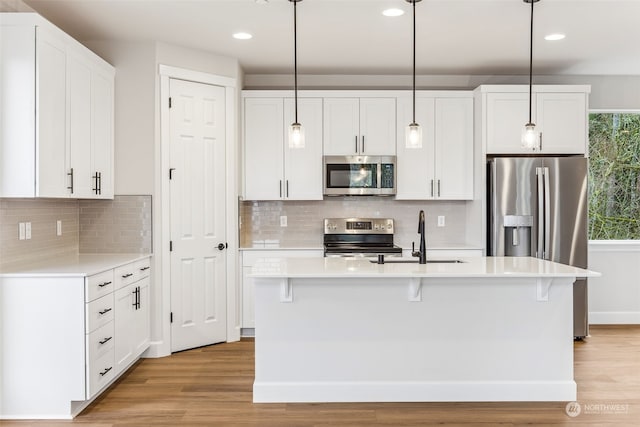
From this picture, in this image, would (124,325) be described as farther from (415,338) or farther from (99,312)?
(415,338)

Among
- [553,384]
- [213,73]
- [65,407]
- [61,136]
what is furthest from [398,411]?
[213,73]

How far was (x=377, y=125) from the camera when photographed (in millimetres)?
5512

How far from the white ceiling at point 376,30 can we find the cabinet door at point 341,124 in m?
0.37

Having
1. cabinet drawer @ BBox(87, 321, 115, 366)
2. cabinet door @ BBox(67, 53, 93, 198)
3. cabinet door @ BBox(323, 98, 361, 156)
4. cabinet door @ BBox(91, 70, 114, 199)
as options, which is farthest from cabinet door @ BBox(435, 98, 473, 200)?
cabinet drawer @ BBox(87, 321, 115, 366)

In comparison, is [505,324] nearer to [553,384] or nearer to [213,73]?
[553,384]

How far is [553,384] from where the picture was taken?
3.50 m

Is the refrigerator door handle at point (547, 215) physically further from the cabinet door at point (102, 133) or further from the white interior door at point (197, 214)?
the cabinet door at point (102, 133)

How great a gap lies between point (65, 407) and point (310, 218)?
3.14m

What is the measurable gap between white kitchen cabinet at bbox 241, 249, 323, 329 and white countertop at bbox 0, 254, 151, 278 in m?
1.03

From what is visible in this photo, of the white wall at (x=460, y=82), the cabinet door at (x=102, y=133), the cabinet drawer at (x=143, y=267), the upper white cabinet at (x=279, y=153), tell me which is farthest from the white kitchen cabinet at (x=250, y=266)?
the white wall at (x=460, y=82)

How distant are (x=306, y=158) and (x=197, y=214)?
50.3 inches

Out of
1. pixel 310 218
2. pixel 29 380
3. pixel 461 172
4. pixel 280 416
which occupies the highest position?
pixel 461 172

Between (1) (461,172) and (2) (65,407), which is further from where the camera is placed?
(1) (461,172)

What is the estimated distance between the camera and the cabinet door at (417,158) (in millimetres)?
5516
